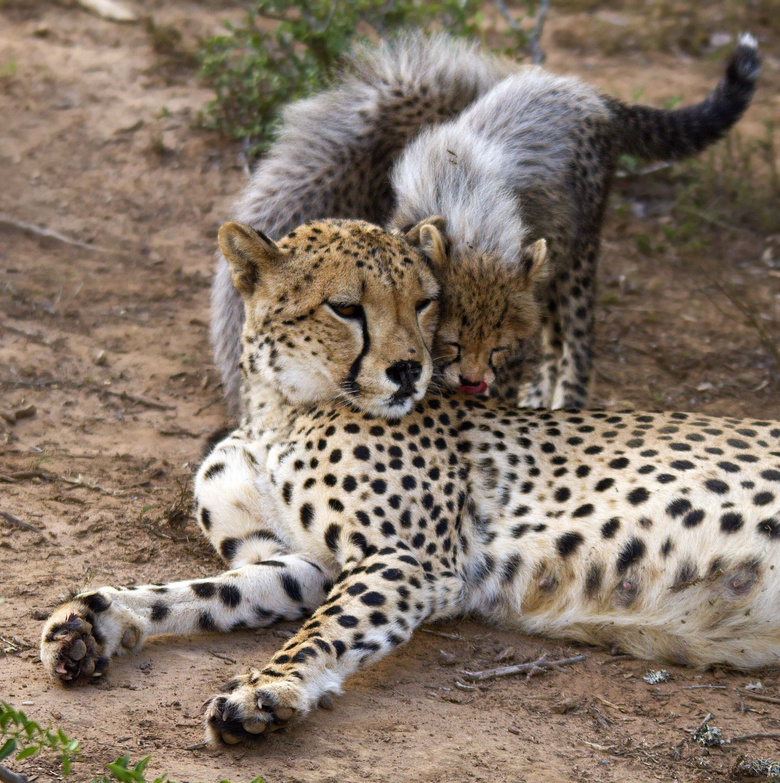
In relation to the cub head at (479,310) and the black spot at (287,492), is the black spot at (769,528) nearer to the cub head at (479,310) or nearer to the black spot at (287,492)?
the cub head at (479,310)

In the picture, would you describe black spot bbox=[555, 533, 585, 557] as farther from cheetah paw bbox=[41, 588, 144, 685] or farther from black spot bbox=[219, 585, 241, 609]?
cheetah paw bbox=[41, 588, 144, 685]

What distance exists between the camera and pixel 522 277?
3.70m

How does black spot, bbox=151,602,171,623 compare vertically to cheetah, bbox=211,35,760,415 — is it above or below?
below

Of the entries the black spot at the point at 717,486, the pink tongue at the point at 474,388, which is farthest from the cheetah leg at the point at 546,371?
the black spot at the point at 717,486

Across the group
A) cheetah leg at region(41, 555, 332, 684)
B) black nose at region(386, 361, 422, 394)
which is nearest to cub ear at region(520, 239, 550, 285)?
black nose at region(386, 361, 422, 394)

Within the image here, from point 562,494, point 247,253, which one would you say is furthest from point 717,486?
point 247,253

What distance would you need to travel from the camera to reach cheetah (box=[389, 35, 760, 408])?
11.7ft

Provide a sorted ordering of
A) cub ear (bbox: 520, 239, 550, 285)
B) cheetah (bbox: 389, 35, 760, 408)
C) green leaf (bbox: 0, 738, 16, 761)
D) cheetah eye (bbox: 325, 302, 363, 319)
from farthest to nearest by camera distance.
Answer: cub ear (bbox: 520, 239, 550, 285)
cheetah (bbox: 389, 35, 760, 408)
cheetah eye (bbox: 325, 302, 363, 319)
green leaf (bbox: 0, 738, 16, 761)

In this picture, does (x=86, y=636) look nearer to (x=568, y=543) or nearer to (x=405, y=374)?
(x=405, y=374)

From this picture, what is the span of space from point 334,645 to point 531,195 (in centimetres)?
223

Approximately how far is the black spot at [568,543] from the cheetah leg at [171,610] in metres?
0.67

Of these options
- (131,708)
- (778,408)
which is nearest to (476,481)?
(131,708)

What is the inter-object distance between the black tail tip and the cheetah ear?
7.78 feet

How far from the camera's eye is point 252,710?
8.03 ft
